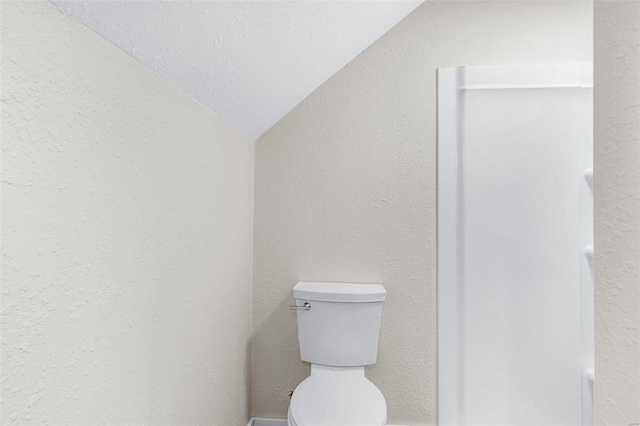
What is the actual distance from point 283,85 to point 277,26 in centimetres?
37

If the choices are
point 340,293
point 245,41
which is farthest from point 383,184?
point 245,41

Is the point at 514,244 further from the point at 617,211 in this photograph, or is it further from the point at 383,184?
the point at 617,211

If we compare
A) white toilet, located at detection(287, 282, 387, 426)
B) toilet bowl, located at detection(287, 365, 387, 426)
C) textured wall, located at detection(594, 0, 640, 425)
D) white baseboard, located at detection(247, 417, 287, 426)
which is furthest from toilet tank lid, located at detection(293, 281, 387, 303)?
textured wall, located at detection(594, 0, 640, 425)

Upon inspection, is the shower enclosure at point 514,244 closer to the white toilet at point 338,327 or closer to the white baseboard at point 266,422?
the white toilet at point 338,327

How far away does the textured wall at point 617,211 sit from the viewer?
51 centimetres

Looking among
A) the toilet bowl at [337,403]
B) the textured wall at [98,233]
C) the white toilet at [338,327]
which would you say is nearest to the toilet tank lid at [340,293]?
the white toilet at [338,327]

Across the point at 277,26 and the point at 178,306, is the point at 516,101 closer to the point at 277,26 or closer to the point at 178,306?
the point at 277,26

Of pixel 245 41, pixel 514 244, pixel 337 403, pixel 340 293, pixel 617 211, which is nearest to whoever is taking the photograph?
pixel 617 211

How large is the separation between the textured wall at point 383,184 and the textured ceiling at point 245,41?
133 millimetres

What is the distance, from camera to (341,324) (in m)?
1.55

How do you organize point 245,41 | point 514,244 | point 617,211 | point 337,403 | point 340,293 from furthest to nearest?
point 514,244
point 340,293
point 337,403
point 245,41
point 617,211

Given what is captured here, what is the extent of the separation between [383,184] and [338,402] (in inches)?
35.8

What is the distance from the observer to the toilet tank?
1.55 m

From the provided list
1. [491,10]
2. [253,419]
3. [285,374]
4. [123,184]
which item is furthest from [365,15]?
[253,419]
